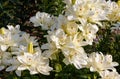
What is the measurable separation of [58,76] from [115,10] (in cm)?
104

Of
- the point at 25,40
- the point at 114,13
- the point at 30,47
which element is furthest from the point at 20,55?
the point at 114,13

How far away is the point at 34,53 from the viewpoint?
10.2 feet

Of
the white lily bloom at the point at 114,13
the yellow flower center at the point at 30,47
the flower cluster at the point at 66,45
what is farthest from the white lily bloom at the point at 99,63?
the white lily bloom at the point at 114,13

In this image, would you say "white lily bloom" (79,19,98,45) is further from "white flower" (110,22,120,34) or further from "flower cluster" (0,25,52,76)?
"white flower" (110,22,120,34)

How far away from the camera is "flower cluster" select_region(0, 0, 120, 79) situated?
3064 mm

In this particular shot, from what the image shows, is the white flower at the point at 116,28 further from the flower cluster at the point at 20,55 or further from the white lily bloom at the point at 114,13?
the flower cluster at the point at 20,55

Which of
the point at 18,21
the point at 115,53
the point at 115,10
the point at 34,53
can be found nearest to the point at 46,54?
the point at 34,53

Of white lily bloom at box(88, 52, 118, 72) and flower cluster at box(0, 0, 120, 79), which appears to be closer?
flower cluster at box(0, 0, 120, 79)

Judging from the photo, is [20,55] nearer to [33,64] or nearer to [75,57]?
[33,64]

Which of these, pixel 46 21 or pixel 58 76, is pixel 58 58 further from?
pixel 46 21

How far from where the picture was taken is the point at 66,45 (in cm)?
308

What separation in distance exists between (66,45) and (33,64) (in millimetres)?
262

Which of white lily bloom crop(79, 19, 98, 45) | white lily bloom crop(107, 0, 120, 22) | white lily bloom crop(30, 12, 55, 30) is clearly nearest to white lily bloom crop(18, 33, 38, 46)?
white lily bloom crop(30, 12, 55, 30)

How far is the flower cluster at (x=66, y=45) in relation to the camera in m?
3.06
